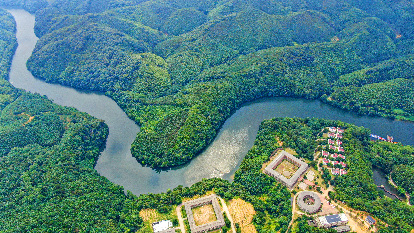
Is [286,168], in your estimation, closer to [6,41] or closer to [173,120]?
[173,120]

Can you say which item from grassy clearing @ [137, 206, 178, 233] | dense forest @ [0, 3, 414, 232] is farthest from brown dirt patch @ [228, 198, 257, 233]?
grassy clearing @ [137, 206, 178, 233]

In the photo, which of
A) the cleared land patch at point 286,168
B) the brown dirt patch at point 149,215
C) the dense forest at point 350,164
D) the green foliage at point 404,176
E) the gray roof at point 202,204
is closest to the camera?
the gray roof at point 202,204

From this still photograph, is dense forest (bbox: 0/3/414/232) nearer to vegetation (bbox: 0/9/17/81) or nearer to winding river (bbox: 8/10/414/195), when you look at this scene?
vegetation (bbox: 0/9/17/81)

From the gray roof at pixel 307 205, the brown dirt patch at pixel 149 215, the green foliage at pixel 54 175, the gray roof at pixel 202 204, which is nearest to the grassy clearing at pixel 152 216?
the brown dirt patch at pixel 149 215

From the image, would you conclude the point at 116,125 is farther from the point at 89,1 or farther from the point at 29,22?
the point at 29,22

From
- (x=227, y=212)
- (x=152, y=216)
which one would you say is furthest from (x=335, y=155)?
(x=152, y=216)

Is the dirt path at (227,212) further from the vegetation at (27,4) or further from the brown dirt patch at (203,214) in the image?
the vegetation at (27,4)
